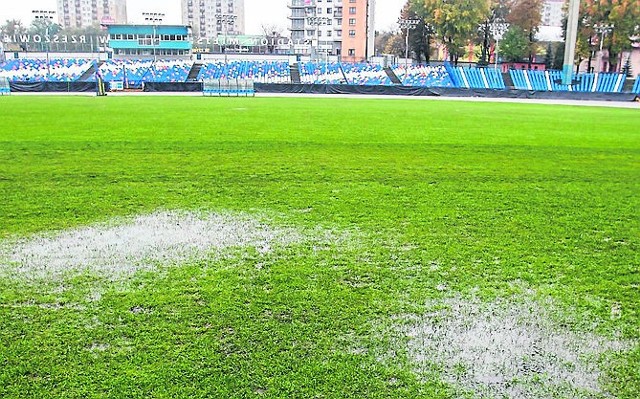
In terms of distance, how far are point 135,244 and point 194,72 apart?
177ft

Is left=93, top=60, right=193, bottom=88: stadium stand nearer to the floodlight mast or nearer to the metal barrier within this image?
the metal barrier

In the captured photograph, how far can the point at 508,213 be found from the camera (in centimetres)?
832

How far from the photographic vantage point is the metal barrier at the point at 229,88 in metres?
42.4

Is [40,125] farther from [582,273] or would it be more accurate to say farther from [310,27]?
[310,27]

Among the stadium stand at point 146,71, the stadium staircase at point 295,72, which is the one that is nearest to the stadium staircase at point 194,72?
the stadium stand at point 146,71

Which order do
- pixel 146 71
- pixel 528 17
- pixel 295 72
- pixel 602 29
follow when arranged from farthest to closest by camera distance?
1. pixel 528 17
2. pixel 295 72
3. pixel 146 71
4. pixel 602 29

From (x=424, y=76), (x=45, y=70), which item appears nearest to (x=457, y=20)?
(x=424, y=76)

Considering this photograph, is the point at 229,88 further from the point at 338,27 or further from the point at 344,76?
the point at 338,27

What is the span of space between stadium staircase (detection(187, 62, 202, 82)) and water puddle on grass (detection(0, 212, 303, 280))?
50669 mm

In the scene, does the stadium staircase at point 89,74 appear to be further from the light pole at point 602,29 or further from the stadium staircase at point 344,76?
the light pole at point 602,29

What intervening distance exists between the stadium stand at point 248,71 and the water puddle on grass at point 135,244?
48.6 metres

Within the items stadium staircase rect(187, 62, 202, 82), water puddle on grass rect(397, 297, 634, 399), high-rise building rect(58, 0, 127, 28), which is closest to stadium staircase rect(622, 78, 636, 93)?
stadium staircase rect(187, 62, 202, 82)

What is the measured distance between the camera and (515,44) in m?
70.2

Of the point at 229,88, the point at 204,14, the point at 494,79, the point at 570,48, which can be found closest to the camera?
the point at 229,88
